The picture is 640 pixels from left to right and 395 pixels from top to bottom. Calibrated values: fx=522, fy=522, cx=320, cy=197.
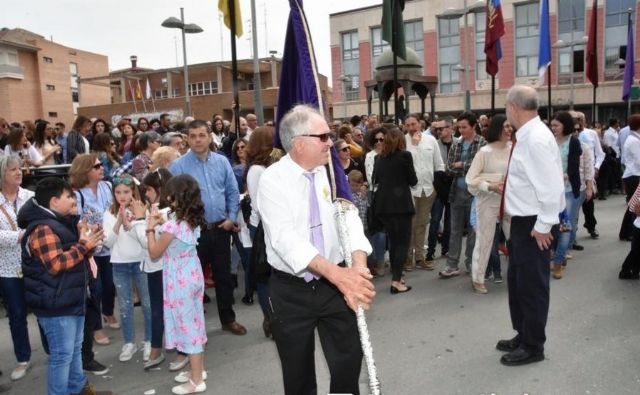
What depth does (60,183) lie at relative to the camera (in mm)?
3688

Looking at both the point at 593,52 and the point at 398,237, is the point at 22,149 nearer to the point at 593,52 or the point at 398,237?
the point at 398,237

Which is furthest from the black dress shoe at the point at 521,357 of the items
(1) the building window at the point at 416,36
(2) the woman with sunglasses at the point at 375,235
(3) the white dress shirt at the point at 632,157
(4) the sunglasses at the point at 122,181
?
(1) the building window at the point at 416,36

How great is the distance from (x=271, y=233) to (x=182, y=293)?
69.6 inches

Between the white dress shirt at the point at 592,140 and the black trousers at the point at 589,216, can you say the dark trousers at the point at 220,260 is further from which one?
the black trousers at the point at 589,216

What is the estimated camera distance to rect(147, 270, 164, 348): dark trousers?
455 cm

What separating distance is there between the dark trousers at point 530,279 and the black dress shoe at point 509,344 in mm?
205

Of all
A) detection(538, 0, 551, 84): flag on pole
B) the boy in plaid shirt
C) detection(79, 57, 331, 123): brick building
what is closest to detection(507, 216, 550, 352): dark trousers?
the boy in plaid shirt

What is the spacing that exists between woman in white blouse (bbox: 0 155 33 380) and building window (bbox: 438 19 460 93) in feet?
130

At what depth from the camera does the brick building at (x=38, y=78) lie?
44.7m

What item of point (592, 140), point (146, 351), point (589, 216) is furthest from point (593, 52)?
point (146, 351)

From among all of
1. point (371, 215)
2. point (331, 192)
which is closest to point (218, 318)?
point (371, 215)

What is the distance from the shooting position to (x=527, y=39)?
38.5 metres

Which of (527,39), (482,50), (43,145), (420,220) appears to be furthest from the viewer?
(482,50)

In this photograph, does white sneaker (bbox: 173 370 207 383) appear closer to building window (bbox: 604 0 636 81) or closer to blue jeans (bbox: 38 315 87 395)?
blue jeans (bbox: 38 315 87 395)
